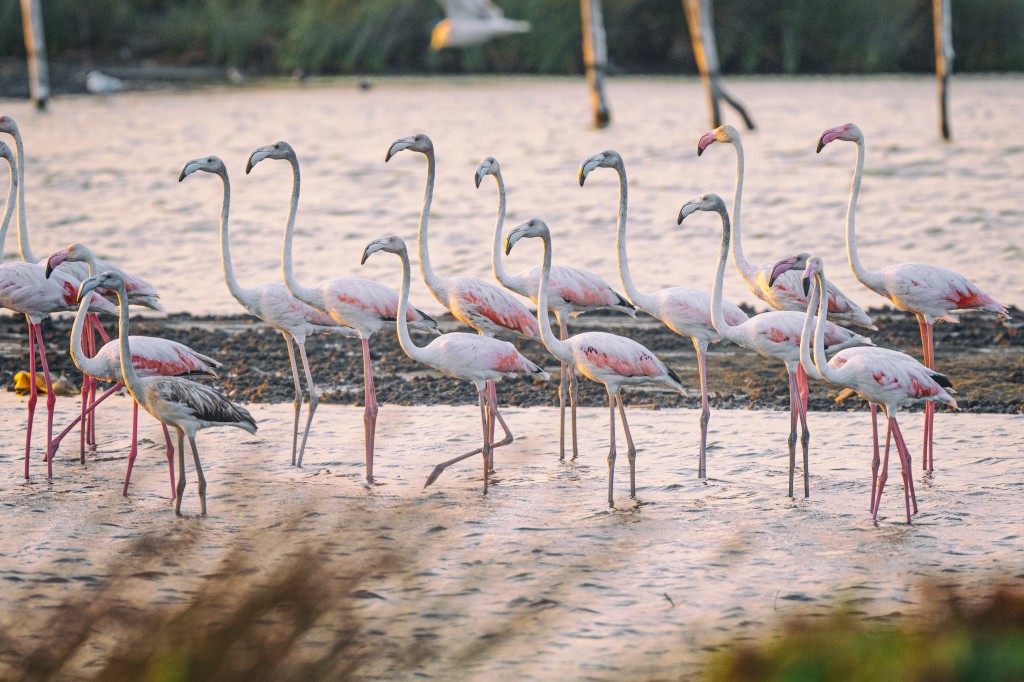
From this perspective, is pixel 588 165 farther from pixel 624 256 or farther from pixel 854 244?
pixel 854 244

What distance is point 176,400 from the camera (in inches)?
239

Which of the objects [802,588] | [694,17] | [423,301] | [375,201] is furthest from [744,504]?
[694,17]

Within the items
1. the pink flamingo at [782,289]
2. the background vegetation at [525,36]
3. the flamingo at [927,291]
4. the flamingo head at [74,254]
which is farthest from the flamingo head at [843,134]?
the background vegetation at [525,36]

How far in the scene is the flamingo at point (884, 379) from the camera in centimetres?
600

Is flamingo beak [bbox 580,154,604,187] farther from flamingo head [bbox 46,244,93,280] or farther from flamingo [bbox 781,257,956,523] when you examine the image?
flamingo head [bbox 46,244,93,280]

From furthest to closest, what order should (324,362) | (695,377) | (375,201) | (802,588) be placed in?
(375,201) → (324,362) → (695,377) → (802,588)

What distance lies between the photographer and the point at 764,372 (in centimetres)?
892

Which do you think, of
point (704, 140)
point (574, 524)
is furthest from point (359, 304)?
point (704, 140)

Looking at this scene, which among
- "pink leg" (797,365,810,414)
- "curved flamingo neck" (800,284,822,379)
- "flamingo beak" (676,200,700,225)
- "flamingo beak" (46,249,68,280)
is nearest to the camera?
"curved flamingo neck" (800,284,822,379)

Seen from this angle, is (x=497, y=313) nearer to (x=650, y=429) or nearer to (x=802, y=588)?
(x=650, y=429)

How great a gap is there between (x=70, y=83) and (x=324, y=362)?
23677 mm

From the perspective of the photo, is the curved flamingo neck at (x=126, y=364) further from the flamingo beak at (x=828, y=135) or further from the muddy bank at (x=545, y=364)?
the flamingo beak at (x=828, y=135)

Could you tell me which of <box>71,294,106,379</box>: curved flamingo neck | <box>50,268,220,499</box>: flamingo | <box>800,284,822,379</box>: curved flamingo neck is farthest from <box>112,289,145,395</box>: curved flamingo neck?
<box>800,284,822,379</box>: curved flamingo neck

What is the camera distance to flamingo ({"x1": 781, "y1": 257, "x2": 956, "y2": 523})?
6004 millimetres
